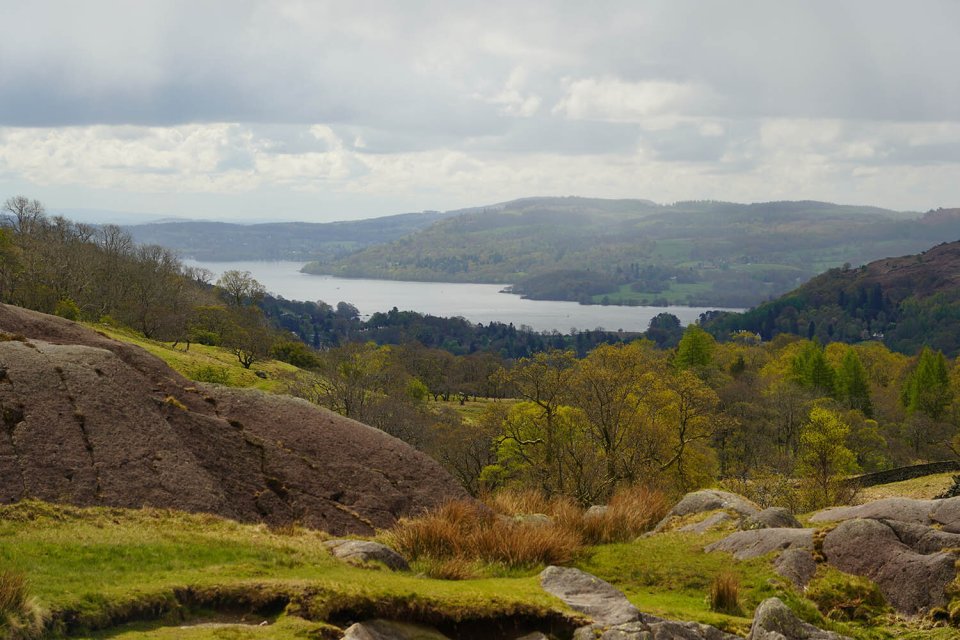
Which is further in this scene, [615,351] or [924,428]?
[924,428]

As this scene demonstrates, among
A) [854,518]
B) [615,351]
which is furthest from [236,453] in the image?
[615,351]

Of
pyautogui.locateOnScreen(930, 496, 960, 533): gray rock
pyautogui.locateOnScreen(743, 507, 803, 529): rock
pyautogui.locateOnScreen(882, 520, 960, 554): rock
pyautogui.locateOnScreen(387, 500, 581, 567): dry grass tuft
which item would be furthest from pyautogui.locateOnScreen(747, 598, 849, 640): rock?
pyautogui.locateOnScreen(743, 507, 803, 529): rock

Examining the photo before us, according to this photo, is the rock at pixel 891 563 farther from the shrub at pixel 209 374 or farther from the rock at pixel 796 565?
the shrub at pixel 209 374

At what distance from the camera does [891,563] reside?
48.3 ft

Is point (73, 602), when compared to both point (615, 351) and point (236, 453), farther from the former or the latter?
point (615, 351)

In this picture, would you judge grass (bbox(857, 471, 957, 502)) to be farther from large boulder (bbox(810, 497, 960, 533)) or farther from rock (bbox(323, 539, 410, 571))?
rock (bbox(323, 539, 410, 571))

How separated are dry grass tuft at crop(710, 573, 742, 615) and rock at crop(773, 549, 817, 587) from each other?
5.56ft

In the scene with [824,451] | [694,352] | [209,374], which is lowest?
[824,451]

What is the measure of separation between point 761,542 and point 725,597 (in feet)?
10.8

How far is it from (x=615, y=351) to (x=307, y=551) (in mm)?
37022

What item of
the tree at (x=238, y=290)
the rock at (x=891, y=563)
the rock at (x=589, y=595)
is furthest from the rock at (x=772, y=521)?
the tree at (x=238, y=290)

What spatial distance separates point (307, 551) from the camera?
13.7 metres

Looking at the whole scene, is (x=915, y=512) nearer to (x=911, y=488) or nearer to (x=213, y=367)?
(x=911, y=488)

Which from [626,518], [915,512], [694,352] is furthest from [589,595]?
[694,352]
